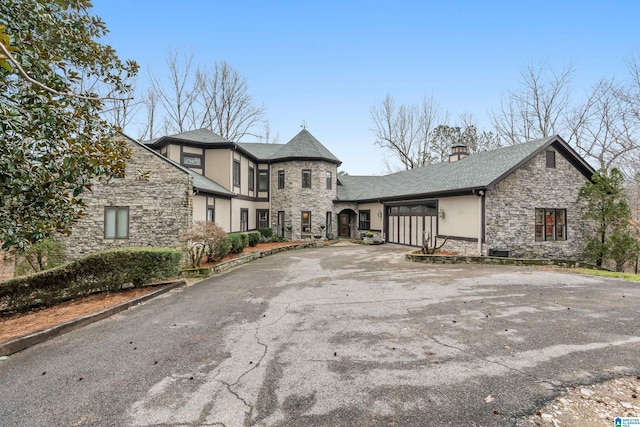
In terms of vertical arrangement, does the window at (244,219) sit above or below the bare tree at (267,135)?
below

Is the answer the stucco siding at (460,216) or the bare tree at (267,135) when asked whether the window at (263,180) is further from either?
the bare tree at (267,135)

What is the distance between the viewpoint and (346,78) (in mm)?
24031

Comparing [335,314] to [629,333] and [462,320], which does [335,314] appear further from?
[629,333]

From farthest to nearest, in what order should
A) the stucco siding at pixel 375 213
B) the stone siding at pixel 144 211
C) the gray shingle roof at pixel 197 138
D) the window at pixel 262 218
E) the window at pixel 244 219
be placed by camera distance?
1. the window at pixel 262 218
2. the stucco siding at pixel 375 213
3. the window at pixel 244 219
4. the gray shingle roof at pixel 197 138
5. the stone siding at pixel 144 211

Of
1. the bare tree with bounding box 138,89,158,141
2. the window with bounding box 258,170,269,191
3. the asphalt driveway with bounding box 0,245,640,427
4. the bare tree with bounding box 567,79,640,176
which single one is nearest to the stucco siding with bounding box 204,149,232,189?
the window with bounding box 258,170,269,191

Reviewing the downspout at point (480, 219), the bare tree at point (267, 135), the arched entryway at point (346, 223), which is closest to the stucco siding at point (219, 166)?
the arched entryway at point (346, 223)

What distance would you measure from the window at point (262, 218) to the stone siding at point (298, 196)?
1.74ft

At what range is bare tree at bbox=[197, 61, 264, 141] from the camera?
30.5 metres

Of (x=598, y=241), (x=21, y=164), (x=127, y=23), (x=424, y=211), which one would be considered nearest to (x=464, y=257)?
(x=424, y=211)

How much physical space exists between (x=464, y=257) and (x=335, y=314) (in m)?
8.91

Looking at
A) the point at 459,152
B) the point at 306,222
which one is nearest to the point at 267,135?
the point at 306,222

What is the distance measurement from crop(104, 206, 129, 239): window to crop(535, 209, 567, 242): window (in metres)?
18.5

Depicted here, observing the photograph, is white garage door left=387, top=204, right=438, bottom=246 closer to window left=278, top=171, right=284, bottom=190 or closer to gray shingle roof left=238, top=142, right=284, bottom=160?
window left=278, top=171, right=284, bottom=190

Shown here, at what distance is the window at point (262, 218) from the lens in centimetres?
2297
